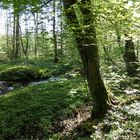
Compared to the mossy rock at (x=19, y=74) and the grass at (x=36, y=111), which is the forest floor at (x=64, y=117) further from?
the mossy rock at (x=19, y=74)

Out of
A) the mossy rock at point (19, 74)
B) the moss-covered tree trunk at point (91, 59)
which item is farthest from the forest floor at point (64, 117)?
the mossy rock at point (19, 74)

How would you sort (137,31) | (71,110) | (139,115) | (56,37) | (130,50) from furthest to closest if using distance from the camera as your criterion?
(130,50), (71,110), (56,37), (139,115), (137,31)

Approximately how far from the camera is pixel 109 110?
8594 millimetres

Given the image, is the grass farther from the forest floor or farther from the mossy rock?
the mossy rock

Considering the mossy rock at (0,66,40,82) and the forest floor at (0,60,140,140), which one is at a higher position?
the mossy rock at (0,66,40,82)

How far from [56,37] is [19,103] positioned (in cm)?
335

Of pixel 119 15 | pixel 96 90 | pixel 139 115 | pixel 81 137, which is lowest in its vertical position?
pixel 81 137

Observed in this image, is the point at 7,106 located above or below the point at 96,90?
below

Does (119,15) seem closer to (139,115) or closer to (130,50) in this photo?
(139,115)

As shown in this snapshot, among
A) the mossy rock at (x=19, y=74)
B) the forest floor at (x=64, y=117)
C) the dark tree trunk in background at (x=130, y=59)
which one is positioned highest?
the dark tree trunk in background at (x=130, y=59)

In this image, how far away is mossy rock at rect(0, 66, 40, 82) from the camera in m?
17.6

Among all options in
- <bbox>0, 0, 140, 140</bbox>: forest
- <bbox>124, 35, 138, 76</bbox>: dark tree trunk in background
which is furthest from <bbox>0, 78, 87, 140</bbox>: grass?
<bbox>124, 35, 138, 76</bbox>: dark tree trunk in background

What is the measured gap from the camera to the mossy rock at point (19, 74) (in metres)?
17.6

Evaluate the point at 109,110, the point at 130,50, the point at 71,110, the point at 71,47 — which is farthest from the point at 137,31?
the point at 130,50
